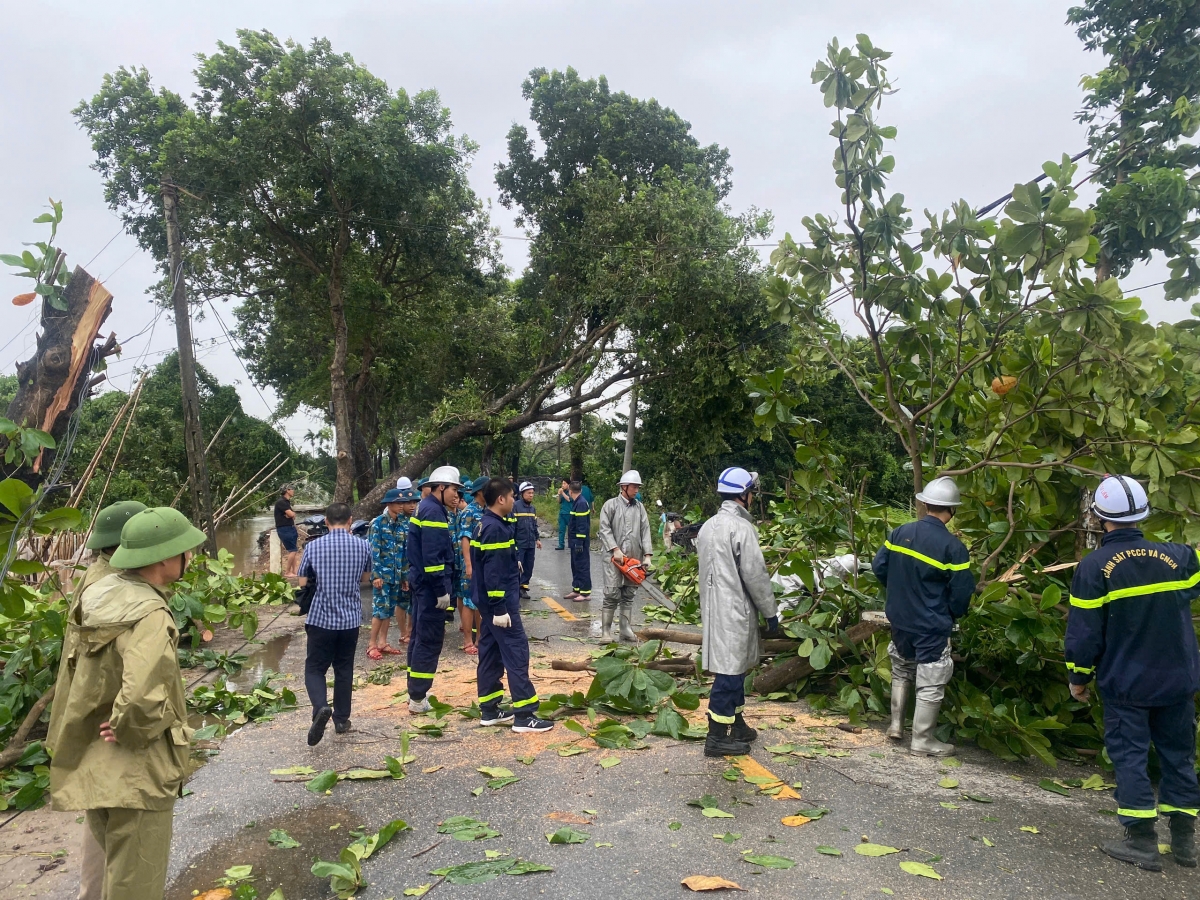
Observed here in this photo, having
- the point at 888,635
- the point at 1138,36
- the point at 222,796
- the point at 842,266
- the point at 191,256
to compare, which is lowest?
the point at 222,796

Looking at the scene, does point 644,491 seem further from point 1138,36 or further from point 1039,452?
point 1039,452

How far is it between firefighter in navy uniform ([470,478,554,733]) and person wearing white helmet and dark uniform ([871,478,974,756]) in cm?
252

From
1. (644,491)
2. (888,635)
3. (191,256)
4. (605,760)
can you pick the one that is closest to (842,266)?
(888,635)

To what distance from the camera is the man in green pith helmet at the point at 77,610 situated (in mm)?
3047

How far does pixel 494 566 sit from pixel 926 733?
3058 mm

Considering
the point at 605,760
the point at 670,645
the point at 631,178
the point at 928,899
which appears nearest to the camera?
the point at 928,899

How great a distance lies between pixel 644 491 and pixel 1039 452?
71.3 ft

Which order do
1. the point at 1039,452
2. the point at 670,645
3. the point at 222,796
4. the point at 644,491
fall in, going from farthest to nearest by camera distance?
the point at 644,491 < the point at 670,645 < the point at 1039,452 < the point at 222,796

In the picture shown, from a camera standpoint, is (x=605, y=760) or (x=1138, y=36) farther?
(x=1138, y=36)

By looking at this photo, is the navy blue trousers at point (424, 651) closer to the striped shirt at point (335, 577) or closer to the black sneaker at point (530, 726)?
the striped shirt at point (335, 577)

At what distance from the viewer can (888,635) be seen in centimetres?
594

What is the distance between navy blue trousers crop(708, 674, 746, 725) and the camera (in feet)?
17.6

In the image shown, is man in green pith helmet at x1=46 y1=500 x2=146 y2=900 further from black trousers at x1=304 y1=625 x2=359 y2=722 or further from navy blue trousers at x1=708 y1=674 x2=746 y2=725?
navy blue trousers at x1=708 y1=674 x2=746 y2=725

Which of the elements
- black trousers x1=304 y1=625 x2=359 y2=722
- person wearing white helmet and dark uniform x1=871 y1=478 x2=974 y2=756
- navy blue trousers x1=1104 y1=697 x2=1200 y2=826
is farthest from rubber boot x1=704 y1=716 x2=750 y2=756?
black trousers x1=304 y1=625 x2=359 y2=722
